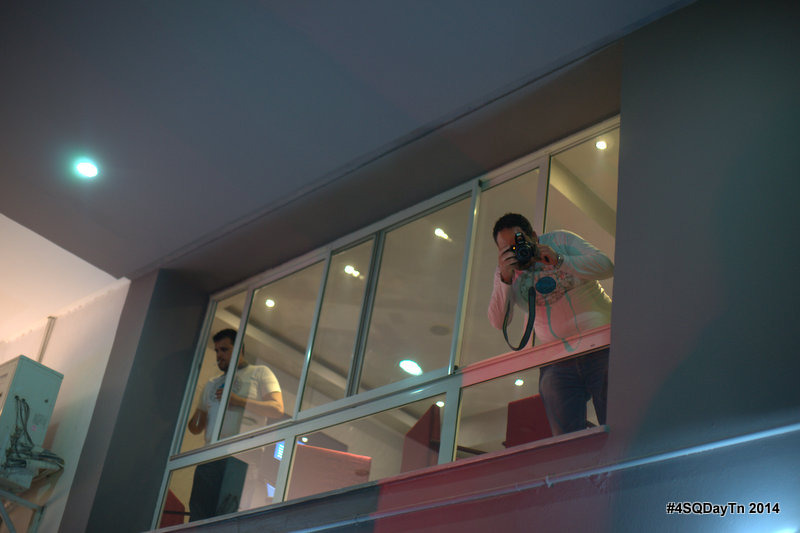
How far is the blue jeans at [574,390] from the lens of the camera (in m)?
3.49

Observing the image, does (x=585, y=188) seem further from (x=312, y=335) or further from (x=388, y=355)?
(x=312, y=335)

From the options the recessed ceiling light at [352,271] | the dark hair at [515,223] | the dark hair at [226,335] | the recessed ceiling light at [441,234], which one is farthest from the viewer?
the dark hair at [226,335]

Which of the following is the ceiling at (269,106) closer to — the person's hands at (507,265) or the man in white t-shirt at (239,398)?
the man in white t-shirt at (239,398)

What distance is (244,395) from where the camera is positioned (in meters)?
5.69

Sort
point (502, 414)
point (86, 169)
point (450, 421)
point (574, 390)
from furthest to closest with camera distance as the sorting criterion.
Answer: point (86, 169), point (450, 421), point (502, 414), point (574, 390)

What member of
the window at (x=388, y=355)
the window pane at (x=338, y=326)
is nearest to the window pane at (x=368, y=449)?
the window at (x=388, y=355)

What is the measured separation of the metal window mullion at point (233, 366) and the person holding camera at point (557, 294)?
8.30 ft

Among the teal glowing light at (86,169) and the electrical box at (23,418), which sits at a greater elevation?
the teal glowing light at (86,169)

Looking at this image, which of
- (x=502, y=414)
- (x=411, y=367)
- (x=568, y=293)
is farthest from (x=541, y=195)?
(x=502, y=414)

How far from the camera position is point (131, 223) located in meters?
5.81

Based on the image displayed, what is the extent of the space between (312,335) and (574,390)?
2.31 meters

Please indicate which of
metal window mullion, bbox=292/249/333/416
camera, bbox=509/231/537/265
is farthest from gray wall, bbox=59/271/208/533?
camera, bbox=509/231/537/265

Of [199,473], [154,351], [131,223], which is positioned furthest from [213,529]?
[131,223]

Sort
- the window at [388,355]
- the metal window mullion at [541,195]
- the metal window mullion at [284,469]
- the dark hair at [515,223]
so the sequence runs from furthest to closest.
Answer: the metal window mullion at [284,469], the metal window mullion at [541,195], the window at [388,355], the dark hair at [515,223]
